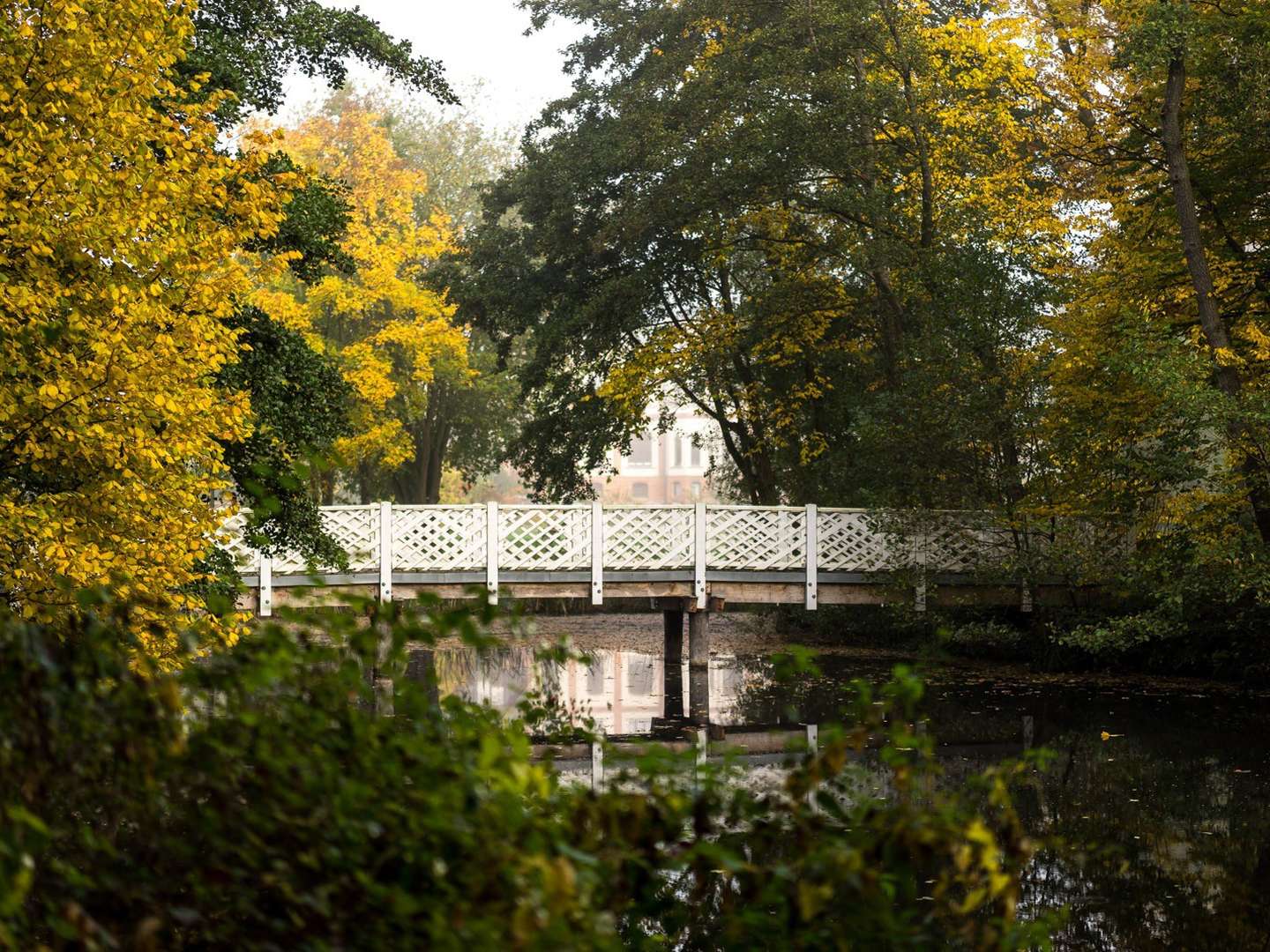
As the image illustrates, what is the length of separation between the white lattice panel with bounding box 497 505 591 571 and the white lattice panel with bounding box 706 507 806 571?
1.74m

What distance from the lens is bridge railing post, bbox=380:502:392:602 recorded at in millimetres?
18875

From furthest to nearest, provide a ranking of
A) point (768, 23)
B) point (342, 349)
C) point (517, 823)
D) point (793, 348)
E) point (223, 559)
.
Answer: point (342, 349), point (793, 348), point (768, 23), point (223, 559), point (517, 823)

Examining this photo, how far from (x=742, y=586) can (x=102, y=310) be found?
12.9m

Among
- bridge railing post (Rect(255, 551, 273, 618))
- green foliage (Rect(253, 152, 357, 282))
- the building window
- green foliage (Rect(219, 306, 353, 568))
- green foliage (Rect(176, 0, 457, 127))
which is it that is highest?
the building window

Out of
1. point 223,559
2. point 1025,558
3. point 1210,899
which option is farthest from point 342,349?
point 1210,899

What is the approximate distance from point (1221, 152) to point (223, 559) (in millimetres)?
11756

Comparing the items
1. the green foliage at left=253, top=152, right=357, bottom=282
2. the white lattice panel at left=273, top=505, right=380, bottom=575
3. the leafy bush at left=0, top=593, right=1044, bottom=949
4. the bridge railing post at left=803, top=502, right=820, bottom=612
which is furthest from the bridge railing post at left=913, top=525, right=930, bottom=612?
the leafy bush at left=0, top=593, right=1044, bottom=949

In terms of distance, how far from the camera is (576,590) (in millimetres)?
19500

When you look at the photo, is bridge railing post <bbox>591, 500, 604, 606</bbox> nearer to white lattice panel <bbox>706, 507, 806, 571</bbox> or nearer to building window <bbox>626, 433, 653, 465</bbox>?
white lattice panel <bbox>706, 507, 806, 571</bbox>

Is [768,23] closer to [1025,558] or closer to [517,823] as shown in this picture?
[1025,558]

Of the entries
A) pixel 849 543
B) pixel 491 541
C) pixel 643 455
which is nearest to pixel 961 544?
pixel 849 543

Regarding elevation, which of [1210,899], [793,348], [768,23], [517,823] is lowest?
[1210,899]

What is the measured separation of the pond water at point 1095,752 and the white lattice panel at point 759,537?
1591mm

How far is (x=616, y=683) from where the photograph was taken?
746 inches
